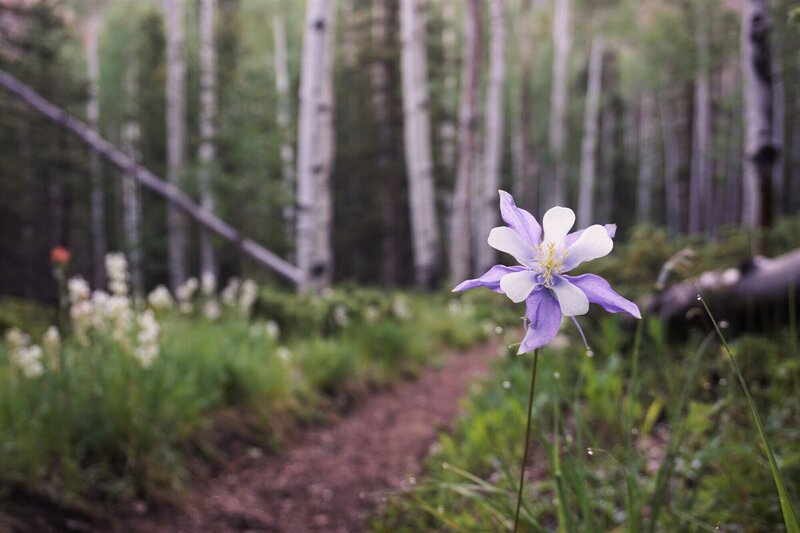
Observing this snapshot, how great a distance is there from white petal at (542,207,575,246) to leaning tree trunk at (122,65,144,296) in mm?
8763

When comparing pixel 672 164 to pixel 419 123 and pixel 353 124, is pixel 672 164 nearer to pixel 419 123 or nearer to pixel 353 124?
pixel 353 124

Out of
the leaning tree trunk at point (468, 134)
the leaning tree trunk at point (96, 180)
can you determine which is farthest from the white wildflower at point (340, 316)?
the leaning tree trunk at point (96, 180)

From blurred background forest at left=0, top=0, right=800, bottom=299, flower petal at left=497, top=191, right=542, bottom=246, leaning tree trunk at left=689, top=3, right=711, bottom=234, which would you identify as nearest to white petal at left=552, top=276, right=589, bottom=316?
flower petal at left=497, top=191, right=542, bottom=246

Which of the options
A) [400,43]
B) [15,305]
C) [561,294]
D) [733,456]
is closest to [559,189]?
[400,43]

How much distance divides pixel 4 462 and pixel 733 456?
2.96 m

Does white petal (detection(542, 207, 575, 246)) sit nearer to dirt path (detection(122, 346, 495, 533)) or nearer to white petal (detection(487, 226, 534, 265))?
white petal (detection(487, 226, 534, 265))

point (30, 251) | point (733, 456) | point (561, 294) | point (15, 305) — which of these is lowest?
point (30, 251)

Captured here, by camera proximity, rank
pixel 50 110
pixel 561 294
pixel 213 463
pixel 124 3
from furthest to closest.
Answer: pixel 124 3 → pixel 50 110 → pixel 213 463 → pixel 561 294

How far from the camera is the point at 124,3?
25312 mm

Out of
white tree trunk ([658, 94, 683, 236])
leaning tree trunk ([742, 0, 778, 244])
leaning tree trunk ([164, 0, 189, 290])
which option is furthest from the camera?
white tree trunk ([658, 94, 683, 236])

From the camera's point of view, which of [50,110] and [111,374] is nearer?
[111,374]

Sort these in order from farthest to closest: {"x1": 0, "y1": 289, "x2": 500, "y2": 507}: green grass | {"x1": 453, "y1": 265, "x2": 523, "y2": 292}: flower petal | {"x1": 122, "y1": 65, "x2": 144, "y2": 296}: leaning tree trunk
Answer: {"x1": 122, "y1": 65, "x2": 144, "y2": 296}: leaning tree trunk
{"x1": 0, "y1": 289, "x2": 500, "y2": 507}: green grass
{"x1": 453, "y1": 265, "x2": 523, "y2": 292}: flower petal

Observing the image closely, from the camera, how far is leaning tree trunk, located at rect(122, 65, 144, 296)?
12.3 m

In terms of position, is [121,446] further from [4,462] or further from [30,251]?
[30,251]
